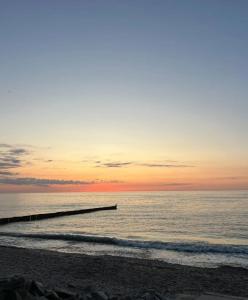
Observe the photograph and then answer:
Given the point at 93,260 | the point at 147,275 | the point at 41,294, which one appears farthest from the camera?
the point at 93,260

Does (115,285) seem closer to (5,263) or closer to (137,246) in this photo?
(5,263)

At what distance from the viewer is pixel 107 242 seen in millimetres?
30109

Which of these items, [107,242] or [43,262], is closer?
[43,262]

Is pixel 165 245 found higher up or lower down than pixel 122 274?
lower down

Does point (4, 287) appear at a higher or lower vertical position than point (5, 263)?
higher

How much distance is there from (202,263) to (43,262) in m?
8.87

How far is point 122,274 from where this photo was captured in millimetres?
16203

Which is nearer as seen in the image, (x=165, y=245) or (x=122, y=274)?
(x=122, y=274)

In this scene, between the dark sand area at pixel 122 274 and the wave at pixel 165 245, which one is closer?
the dark sand area at pixel 122 274

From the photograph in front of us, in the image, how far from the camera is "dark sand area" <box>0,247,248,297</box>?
13812mm

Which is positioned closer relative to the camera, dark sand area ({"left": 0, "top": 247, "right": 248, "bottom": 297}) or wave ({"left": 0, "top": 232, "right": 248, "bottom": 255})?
dark sand area ({"left": 0, "top": 247, "right": 248, "bottom": 297})

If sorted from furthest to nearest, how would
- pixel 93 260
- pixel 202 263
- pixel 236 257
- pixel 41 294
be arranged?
pixel 236 257
pixel 202 263
pixel 93 260
pixel 41 294

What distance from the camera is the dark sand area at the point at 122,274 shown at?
45.3ft

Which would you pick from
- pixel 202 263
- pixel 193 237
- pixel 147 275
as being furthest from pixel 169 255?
pixel 193 237
